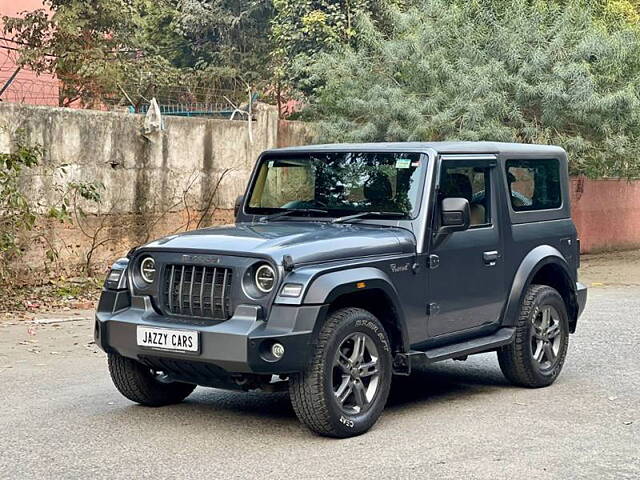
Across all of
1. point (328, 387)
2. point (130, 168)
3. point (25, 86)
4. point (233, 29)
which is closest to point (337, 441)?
point (328, 387)

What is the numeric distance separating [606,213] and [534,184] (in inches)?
557

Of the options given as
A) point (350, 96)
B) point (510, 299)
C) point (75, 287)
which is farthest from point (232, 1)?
point (510, 299)

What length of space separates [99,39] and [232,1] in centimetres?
957

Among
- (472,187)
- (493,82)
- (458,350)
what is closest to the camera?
(458,350)

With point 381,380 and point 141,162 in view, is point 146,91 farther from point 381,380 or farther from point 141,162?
point 381,380

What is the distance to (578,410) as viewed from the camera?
7.84 meters

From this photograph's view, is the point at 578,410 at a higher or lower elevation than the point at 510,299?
lower

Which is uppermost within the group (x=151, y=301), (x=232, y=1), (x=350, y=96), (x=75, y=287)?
(x=232, y=1)

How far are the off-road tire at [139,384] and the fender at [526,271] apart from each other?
249 centimetres

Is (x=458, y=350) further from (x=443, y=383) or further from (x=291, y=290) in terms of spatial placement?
(x=291, y=290)

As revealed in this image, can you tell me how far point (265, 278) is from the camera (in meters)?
6.81

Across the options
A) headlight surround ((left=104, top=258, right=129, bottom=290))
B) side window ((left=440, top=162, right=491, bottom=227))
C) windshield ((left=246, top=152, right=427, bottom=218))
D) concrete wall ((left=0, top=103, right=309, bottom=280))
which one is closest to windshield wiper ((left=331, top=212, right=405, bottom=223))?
windshield ((left=246, top=152, right=427, bottom=218))

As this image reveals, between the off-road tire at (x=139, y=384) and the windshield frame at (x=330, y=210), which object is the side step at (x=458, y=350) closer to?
the windshield frame at (x=330, y=210)

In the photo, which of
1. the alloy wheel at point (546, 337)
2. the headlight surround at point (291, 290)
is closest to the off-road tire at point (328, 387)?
the headlight surround at point (291, 290)
